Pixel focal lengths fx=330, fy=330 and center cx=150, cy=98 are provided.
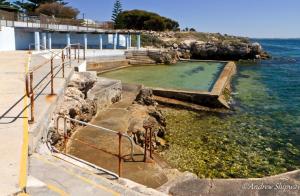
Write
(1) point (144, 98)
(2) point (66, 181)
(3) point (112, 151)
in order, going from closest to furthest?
(2) point (66, 181) → (3) point (112, 151) → (1) point (144, 98)

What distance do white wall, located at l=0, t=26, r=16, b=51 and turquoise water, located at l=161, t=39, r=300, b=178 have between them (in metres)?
13.1

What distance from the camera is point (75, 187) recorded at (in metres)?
4.92

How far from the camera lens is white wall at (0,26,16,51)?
22.5 m

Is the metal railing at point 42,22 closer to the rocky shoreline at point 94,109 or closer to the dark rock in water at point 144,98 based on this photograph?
the dark rock in water at point 144,98

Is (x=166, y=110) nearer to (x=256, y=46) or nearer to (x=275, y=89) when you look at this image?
(x=275, y=89)

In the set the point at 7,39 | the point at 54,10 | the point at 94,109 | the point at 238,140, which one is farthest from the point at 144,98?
the point at 54,10

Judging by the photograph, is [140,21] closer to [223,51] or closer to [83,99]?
[223,51]

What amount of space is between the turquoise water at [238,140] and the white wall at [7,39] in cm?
1313

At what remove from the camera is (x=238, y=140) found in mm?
12477

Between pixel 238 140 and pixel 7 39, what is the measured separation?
18272mm

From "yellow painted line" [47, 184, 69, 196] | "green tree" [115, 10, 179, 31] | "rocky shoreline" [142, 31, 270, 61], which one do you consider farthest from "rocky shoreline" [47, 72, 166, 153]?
"green tree" [115, 10, 179, 31]

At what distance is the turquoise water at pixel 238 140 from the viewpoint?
9875 millimetres

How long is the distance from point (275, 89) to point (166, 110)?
12902mm

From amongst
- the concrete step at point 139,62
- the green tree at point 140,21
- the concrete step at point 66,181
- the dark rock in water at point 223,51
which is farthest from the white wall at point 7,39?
the green tree at point 140,21
